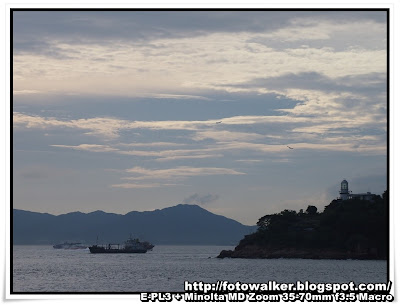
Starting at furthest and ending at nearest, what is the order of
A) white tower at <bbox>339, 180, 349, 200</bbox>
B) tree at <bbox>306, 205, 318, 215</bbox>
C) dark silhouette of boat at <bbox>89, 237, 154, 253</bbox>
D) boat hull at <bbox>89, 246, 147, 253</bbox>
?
dark silhouette of boat at <bbox>89, 237, 154, 253</bbox>
boat hull at <bbox>89, 246, 147, 253</bbox>
white tower at <bbox>339, 180, 349, 200</bbox>
tree at <bbox>306, 205, 318, 215</bbox>

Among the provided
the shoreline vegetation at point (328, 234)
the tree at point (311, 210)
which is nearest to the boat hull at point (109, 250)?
the shoreline vegetation at point (328, 234)

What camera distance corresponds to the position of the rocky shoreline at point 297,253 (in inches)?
3632

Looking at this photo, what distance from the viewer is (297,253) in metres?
97.3

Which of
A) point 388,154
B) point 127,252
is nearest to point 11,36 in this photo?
point 388,154

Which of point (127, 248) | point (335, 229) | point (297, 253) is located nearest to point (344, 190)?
point (335, 229)

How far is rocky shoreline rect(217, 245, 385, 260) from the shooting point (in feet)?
303

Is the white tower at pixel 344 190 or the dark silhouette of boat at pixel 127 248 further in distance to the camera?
the dark silhouette of boat at pixel 127 248

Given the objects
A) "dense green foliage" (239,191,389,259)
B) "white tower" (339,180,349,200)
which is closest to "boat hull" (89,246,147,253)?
"dense green foliage" (239,191,389,259)

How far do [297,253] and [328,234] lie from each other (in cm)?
480

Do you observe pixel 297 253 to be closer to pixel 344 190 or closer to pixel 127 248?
pixel 344 190

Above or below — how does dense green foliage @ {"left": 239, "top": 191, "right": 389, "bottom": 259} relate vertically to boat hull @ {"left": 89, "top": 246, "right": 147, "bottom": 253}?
above

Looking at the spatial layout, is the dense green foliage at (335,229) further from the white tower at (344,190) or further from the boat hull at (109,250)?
the boat hull at (109,250)

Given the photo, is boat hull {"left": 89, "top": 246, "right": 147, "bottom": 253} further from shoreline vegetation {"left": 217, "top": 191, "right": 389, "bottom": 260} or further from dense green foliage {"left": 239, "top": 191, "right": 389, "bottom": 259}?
dense green foliage {"left": 239, "top": 191, "right": 389, "bottom": 259}

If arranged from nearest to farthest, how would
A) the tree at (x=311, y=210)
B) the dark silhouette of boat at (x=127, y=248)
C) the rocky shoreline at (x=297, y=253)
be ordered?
1. the rocky shoreline at (x=297, y=253)
2. the tree at (x=311, y=210)
3. the dark silhouette of boat at (x=127, y=248)
